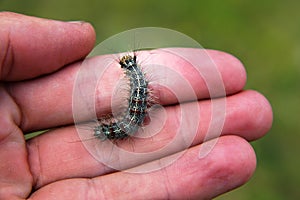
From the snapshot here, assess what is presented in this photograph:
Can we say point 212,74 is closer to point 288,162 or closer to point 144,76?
point 144,76

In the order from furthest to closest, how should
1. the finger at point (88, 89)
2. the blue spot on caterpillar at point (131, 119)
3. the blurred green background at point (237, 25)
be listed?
the blurred green background at point (237, 25) < the blue spot on caterpillar at point (131, 119) < the finger at point (88, 89)

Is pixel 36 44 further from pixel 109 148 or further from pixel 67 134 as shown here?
pixel 109 148

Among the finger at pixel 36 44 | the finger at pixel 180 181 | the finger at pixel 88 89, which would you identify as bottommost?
the finger at pixel 180 181

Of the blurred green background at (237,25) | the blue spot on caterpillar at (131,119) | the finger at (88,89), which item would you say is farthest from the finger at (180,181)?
the blurred green background at (237,25)

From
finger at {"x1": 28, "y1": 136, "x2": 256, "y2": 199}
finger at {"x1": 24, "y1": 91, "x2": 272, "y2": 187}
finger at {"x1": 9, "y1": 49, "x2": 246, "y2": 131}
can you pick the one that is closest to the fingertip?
finger at {"x1": 9, "y1": 49, "x2": 246, "y2": 131}

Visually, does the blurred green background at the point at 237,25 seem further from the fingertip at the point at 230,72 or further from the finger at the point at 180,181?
the finger at the point at 180,181

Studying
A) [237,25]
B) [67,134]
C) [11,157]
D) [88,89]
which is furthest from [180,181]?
[237,25]

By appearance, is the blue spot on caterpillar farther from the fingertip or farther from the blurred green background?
the blurred green background
